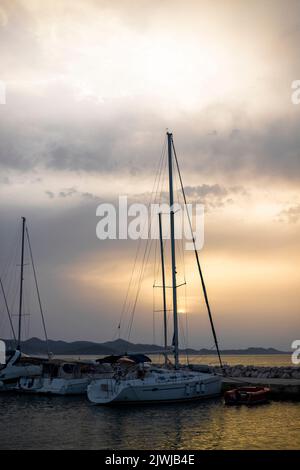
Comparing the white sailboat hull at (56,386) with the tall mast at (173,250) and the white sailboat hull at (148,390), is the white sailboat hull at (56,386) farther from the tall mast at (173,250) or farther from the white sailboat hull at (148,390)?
the tall mast at (173,250)

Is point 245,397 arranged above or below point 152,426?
above

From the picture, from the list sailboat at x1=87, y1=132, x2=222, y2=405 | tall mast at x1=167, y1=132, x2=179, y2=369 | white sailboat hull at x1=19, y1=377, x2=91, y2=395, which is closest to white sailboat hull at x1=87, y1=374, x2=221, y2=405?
sailboat at x1=87, y1=132, x2=222, y2=405

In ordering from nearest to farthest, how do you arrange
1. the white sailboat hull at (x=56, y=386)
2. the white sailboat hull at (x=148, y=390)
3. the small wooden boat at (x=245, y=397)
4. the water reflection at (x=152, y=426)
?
the water reflection at (x=152, y=426), the white sailboat hull at (x=148, y=390), the small wooden boat at (x=245, y=397), the white sailboat hull at (x=56, y=386)

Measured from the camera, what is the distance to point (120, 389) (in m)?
38.0

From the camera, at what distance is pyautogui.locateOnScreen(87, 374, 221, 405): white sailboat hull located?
3816 cm

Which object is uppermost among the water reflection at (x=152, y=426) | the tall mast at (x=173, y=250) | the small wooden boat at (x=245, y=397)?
the tall mast at (x=173, y=250)

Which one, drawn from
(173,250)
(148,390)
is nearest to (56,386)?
(148,390)

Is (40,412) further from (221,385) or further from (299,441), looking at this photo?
(299,441)

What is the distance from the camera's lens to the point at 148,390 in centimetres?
3831

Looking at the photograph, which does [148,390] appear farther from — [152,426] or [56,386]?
[56,386]

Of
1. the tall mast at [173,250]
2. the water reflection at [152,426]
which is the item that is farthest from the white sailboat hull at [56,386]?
the tall mast at [173,250]

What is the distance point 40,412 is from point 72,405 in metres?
3.83

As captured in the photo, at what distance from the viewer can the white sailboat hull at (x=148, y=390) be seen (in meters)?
38.2
